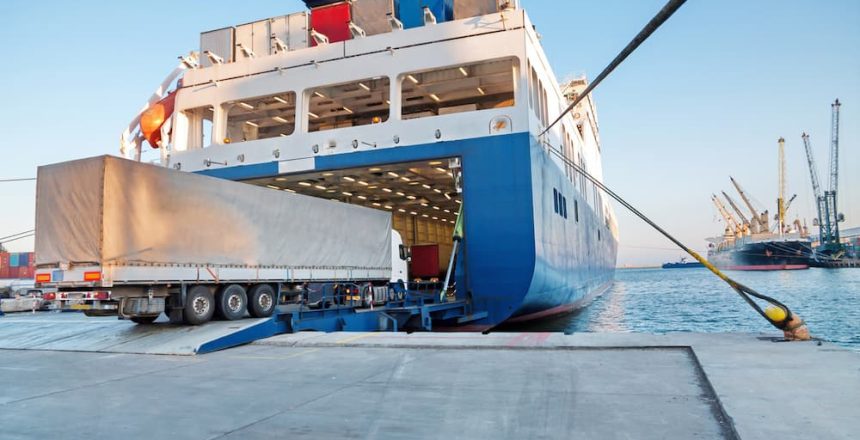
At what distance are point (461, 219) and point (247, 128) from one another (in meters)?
12.9

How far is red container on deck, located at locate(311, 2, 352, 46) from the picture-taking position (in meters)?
20.8

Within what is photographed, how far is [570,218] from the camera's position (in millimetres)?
25359

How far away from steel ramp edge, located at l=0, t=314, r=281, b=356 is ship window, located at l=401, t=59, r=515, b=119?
10813 millimetres

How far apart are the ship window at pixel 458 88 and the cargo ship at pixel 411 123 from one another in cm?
7

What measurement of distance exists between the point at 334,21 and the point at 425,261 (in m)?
10.6

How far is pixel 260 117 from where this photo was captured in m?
25.6

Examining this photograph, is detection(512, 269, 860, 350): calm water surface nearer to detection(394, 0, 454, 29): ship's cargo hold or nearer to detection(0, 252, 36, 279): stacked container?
detection(394, 0, 454, 29): ship's cargo hold

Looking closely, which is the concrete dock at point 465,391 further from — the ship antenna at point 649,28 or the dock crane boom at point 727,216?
the dock crane boom at point 727,216

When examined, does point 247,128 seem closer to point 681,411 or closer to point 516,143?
point 516,143

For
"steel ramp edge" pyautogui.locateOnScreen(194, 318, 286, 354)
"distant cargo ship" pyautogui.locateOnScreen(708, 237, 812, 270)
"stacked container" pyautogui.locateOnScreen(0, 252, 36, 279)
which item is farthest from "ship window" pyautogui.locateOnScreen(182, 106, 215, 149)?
"distant cargo ship" pyautogui.locateOnScreen(708, 237, 812, 270)

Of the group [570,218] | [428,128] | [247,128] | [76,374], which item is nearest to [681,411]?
[76,374]

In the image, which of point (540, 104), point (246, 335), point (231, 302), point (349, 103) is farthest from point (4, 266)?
point (246, 335)

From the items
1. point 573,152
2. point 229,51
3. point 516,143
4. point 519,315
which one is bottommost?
point 519,315

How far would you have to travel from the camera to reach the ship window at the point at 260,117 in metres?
23.0
